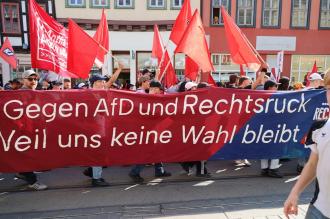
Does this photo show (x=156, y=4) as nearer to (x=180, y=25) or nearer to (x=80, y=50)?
(x=180, y=25)

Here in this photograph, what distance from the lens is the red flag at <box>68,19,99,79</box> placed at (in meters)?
5.75

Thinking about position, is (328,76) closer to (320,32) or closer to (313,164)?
(313,164)

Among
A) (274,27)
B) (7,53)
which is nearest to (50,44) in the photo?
(7,53)

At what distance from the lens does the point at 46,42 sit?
249 inches

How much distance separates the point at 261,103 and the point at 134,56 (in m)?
15.0

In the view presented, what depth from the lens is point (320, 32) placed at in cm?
1980

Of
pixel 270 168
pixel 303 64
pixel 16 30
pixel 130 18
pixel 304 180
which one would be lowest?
pixel 270 168

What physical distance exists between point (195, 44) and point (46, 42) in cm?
304

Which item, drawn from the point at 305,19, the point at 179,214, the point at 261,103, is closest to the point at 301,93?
the point at 261,103

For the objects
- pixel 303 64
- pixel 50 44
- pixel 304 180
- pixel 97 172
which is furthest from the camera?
pixel 303 64

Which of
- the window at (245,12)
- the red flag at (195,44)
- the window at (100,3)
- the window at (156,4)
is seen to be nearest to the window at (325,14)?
the window at (245,12)

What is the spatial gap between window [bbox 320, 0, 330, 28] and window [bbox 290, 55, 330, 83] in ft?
6.67

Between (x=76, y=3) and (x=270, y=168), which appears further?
(x=76, y=3)

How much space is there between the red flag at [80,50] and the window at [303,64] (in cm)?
1718
